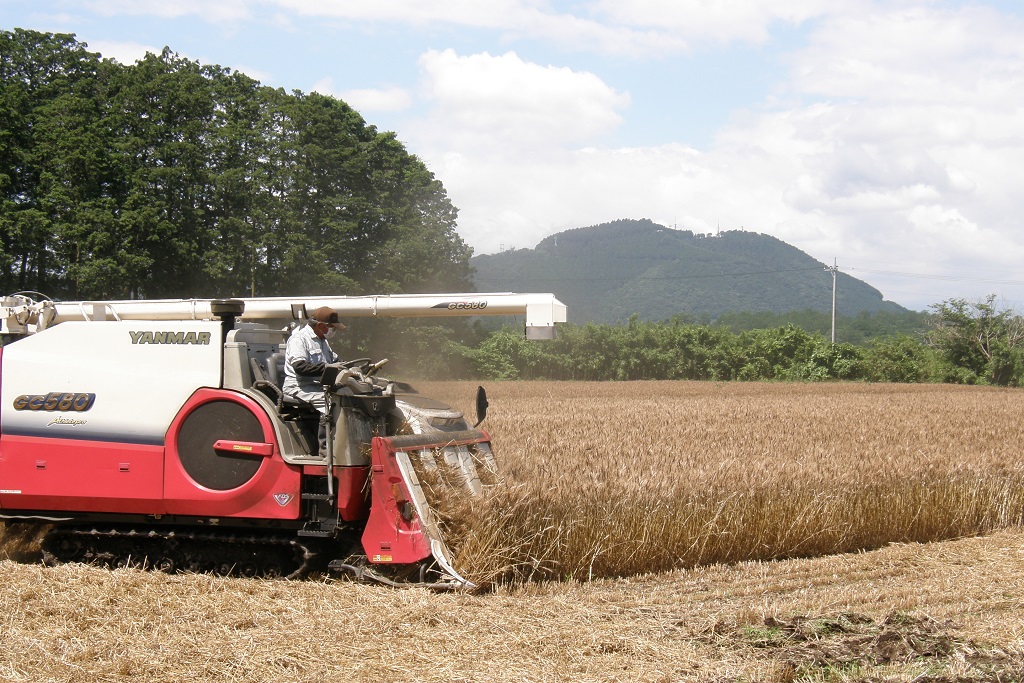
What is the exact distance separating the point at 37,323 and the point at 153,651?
15.1 ft

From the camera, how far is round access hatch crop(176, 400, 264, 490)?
789 centimetres

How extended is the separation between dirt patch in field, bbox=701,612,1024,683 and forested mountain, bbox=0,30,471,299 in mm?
31222

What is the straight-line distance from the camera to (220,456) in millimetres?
7926

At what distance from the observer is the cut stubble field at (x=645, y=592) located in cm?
562

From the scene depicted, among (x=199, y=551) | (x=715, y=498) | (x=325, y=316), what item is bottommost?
(x=199, y=551)

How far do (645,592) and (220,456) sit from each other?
3600 mm

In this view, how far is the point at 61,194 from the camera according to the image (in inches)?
1335

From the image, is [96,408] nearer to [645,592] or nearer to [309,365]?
[309,365]

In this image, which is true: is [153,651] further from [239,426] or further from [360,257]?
[360,257]

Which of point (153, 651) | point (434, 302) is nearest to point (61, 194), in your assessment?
point (434, 302)

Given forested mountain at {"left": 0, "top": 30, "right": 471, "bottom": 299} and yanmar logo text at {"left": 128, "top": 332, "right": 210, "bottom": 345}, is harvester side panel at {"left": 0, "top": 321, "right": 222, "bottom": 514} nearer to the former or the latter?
yanmar logo text at {"left": 128, "top": 332, "right": 210, "bottom": 345}

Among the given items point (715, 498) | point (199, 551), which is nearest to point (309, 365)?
point (199, 551)

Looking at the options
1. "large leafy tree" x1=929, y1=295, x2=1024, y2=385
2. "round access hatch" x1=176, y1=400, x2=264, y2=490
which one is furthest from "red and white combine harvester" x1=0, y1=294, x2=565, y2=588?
"large leafy tree" x1=929, y1=295, x2=1024, y2=385

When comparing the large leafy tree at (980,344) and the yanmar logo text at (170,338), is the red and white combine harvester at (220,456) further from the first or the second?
the large leafy tree at (980,344)
